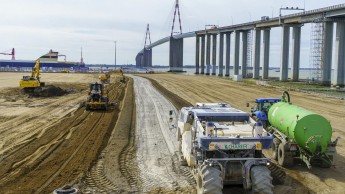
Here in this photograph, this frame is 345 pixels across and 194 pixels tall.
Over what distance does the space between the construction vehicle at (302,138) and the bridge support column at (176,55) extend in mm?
152726

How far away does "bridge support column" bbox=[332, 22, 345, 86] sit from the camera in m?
62.7

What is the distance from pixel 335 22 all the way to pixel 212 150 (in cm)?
6138

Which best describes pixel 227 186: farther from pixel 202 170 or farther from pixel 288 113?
pixel 288 113

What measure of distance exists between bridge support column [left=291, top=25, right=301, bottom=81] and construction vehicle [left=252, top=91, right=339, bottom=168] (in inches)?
2700

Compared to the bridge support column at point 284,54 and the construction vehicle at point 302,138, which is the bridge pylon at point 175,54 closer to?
the bridge support column at point 284,54

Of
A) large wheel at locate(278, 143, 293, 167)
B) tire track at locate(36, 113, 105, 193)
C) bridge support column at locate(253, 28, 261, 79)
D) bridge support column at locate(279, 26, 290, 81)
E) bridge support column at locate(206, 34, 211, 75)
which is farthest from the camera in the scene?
bridge support column at locate(206, 34, 211, 75)

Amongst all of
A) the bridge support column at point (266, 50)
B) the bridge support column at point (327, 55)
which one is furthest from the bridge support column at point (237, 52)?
the bridge support column at point (327, 55)

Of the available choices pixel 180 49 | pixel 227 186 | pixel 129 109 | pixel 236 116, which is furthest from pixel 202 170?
pixel 180 49

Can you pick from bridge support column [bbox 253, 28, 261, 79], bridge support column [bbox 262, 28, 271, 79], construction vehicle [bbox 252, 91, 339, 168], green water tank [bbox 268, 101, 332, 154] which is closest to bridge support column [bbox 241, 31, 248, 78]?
bridge support column [bbox 253, 28, 261, 79]

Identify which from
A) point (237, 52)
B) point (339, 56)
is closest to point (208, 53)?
point (237, 52)

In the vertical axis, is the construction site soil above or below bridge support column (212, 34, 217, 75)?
below

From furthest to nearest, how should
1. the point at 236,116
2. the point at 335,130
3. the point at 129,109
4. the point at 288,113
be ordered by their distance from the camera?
the point at 129,109
the point at 335,130
the point at 288,113
the point at 236,116

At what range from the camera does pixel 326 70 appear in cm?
6912

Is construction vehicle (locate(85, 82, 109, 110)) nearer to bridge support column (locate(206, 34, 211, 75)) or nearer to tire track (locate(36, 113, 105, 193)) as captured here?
tire track (locate(36, 113, 105, 193))
